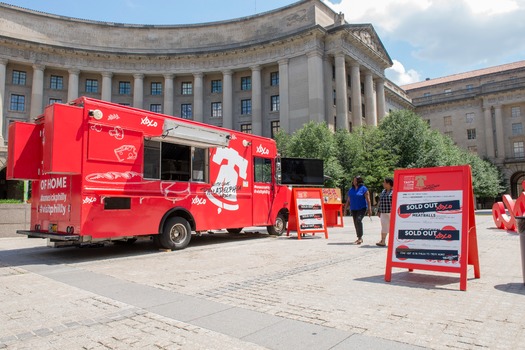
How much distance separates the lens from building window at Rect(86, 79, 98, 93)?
2122 inches

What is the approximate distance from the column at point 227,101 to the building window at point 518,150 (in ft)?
164

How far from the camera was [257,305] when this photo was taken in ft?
16.5

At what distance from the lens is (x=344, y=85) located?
47375 millimetres

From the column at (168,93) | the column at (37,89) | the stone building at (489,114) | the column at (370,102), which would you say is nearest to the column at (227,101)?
the column at (168,93)

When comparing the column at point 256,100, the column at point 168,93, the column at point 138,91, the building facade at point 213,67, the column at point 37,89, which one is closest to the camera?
the building facade at point 213,67

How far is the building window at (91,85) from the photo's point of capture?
53906 millimetres

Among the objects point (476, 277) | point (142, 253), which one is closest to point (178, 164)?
point (142, 253)

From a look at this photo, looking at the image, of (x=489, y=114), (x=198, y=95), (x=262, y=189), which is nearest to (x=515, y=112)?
(x=489, y=114)

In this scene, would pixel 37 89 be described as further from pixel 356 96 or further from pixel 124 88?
pixel 356 96

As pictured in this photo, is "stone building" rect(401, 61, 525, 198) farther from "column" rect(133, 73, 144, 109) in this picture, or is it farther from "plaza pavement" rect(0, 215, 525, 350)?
"plaza pavement" rect(0, 215, 525, 350)

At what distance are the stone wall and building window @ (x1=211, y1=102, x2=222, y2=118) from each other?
39.6 m

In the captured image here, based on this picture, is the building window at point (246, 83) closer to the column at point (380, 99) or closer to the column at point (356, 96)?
the column at point (356, 96)

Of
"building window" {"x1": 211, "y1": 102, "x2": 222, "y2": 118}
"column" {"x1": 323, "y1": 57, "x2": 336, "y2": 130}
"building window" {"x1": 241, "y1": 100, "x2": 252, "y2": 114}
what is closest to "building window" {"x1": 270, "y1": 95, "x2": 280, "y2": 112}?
"building window" {"x1": 241, "y1": 100, "x2": 252, "y2": 114}

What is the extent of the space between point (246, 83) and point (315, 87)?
1264 cm
